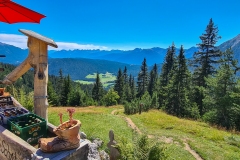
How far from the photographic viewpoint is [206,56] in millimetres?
23656

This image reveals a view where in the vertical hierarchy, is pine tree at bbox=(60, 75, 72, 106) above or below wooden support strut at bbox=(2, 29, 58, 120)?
below

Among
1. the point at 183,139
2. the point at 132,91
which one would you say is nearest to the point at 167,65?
Answer: the point at 132,91

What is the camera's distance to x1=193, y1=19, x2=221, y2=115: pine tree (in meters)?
23.4

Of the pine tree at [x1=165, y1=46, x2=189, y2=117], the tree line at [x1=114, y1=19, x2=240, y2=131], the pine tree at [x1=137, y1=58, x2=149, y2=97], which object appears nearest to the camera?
the tree line at [x1=114, y1=19, x2=240, y2=131]

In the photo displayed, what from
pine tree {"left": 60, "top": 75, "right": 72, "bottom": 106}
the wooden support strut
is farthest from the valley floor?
pine tree {"left": 60, "top": 75, "right": 72, "bottom": 106}

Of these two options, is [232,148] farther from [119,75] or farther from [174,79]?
[119,75]

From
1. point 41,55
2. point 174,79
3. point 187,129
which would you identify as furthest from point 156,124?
point 174,79

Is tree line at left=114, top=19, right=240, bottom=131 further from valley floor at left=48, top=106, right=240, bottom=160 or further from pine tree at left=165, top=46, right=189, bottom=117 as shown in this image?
valley floor at left=48, top=106, right=240, bottom=160

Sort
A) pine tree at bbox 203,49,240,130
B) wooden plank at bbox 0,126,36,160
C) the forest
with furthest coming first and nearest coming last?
the forest < pine tree at bbox 203,49,240,130 < wooden plank at bbox 0,126,36,160

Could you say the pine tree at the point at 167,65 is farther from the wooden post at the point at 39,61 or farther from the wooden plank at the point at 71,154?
the wooden plank at the point at 71,154

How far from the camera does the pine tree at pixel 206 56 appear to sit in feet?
76.9

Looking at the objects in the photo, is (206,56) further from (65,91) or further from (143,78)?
(65,91)

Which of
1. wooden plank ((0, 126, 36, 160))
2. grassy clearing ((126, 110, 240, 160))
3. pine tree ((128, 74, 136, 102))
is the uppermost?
wooden plank ((0, 126, 36, 160))

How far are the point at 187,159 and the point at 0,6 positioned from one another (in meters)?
7.60
